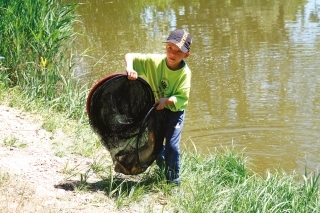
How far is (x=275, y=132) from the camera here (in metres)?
6.85

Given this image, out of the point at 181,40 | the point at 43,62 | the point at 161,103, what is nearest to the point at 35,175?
the point at 161,103

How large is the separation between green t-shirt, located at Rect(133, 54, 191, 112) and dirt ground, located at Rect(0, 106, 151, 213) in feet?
2.82

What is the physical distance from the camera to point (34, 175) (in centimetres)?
413

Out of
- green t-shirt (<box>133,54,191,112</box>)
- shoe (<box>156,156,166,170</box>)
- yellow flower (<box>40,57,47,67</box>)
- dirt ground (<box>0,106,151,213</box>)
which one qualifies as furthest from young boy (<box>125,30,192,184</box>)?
yellow flower (<box>40,57,47,67</box>)

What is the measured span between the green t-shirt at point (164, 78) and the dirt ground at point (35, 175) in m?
0.86

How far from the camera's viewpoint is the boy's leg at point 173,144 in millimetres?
4141

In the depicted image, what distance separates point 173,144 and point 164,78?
50 centimetres

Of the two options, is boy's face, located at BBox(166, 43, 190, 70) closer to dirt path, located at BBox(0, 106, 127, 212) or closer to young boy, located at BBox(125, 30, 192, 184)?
young boy, located at BBox(125, 30, 192, 184)

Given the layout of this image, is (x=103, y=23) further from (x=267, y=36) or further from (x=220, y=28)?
(x=267, y=36)

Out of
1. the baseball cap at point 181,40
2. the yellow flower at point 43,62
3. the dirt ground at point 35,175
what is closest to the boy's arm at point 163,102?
the baseball cap at point 181,40

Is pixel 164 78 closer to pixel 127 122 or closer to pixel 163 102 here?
A: pixel 163 102

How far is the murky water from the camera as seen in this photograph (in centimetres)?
666

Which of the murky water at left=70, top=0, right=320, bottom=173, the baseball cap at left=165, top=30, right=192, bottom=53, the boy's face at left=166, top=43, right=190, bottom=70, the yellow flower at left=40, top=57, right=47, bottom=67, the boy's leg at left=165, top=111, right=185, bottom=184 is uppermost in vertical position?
the baseball cap at left=165, top=30, right=192, bottom=53

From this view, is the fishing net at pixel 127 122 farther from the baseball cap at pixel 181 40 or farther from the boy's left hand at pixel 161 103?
the baseball cap at pixel 181 40
